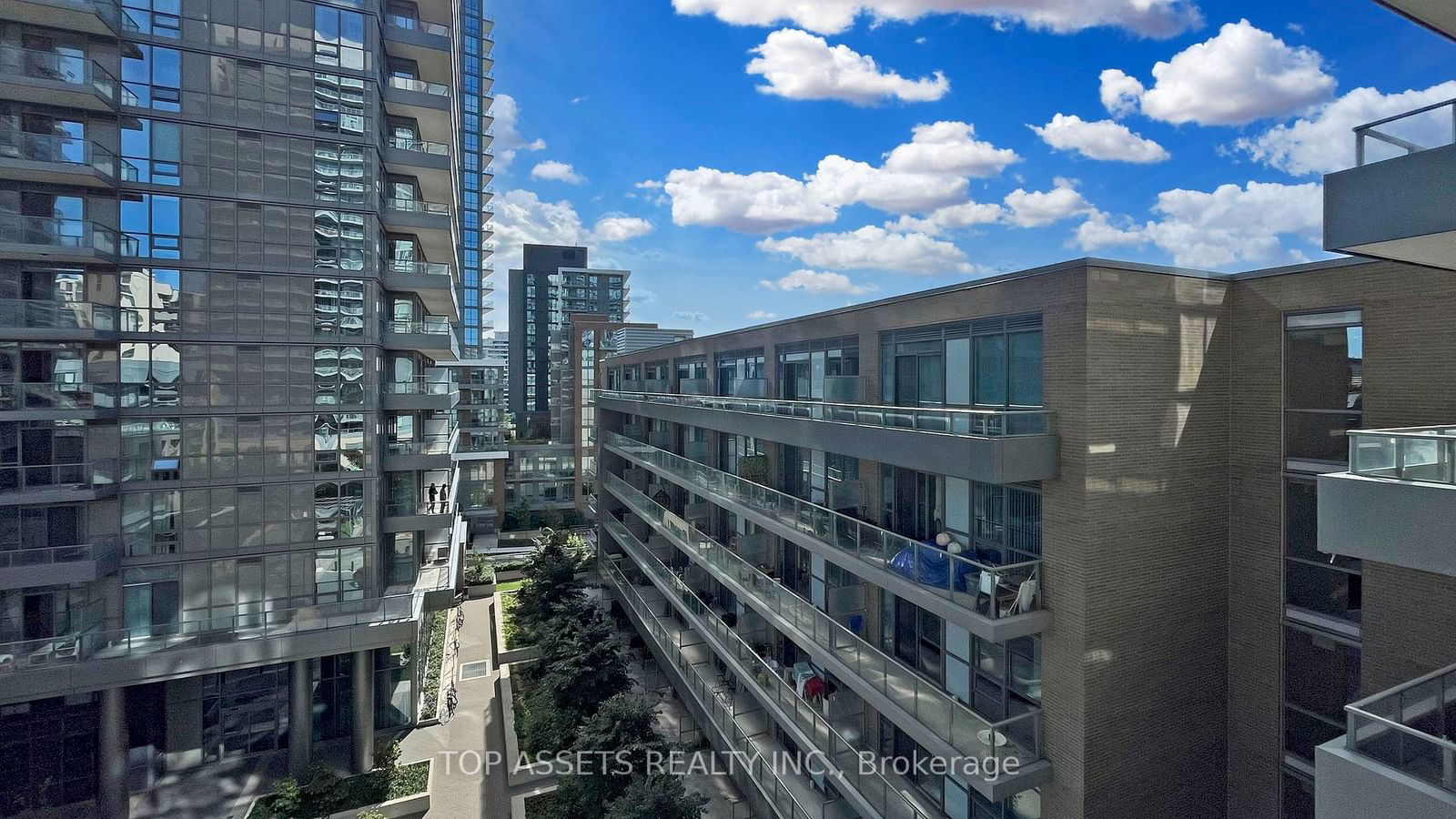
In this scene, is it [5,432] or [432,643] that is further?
[432,643]

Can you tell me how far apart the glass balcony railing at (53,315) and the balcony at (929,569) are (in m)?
17.1

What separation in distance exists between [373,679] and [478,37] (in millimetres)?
65701

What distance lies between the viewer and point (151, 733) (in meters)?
17.8

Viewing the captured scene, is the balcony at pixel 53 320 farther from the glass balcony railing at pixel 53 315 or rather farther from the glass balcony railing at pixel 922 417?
the glass balcony railing at pixel 922 417

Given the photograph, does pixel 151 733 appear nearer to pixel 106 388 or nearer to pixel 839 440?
Result: pixel 106 388

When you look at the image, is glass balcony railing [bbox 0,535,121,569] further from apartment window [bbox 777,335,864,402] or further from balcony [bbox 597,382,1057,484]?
apartment window [bbox 777,335,864,402]

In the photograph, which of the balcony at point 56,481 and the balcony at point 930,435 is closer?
the balcony at point 930,435

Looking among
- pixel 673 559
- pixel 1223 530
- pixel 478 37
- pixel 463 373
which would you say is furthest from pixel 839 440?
pixel 478 37

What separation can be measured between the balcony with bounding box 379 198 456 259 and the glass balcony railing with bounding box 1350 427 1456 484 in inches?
883

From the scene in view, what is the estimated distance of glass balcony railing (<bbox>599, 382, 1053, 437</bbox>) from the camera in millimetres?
9305

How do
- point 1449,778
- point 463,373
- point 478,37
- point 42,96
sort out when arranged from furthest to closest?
point 478,37, point 463,373, point 42,96, point 1449,778

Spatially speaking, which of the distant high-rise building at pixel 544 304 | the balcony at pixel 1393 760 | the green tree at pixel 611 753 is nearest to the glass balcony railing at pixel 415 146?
the green tree at pixel 611 753

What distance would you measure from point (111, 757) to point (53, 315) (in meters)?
11.0

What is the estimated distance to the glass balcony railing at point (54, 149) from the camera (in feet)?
51.5
